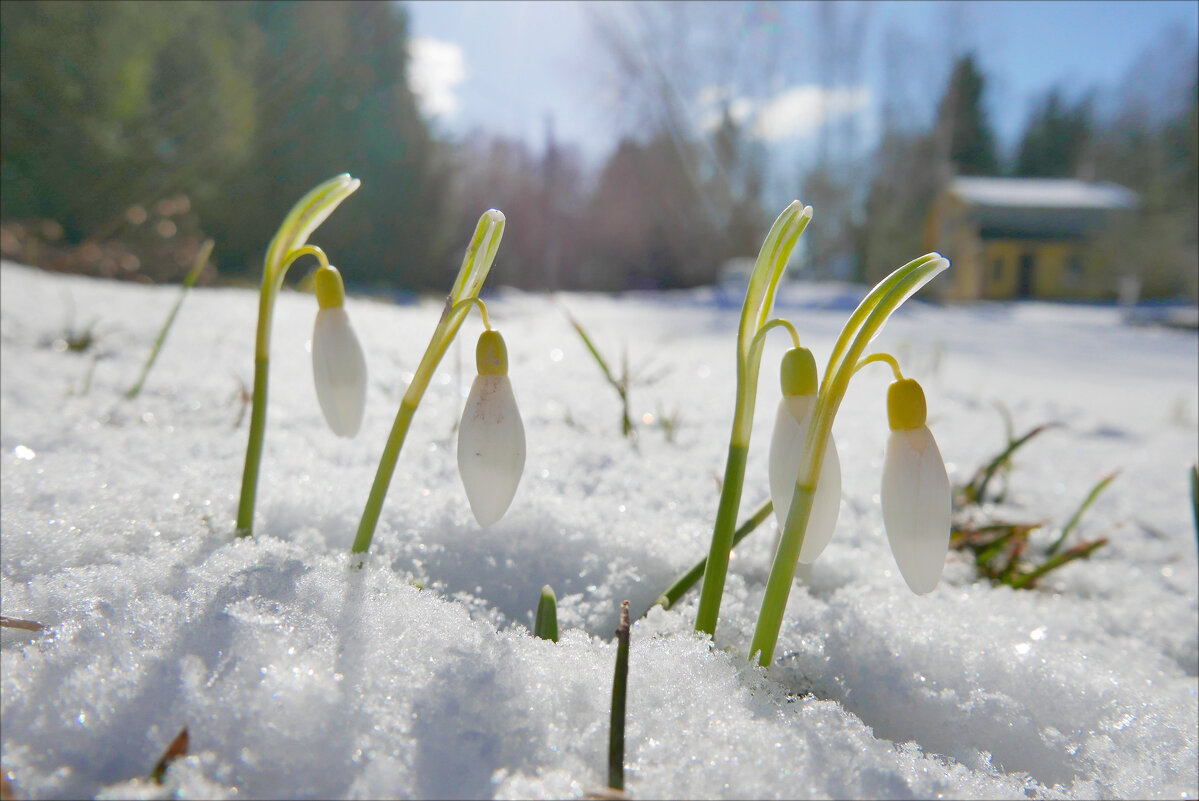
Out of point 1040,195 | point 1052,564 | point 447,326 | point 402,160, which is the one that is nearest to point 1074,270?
point 1040,195

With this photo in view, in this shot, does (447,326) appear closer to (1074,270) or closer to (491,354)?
(491,354)

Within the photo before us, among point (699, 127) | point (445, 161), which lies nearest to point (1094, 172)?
point (699, 127)

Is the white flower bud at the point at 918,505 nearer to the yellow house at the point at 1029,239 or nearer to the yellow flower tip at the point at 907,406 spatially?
the yellow flower tip at the point at 907,406

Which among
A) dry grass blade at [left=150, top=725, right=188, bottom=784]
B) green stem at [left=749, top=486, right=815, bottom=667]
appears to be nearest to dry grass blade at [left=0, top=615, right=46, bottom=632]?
dry grass blade at [left=150, top=725, right=188, bottom=784]

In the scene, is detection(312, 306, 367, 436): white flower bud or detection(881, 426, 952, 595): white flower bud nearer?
detection(881, 426, 952, 595): white flower bud

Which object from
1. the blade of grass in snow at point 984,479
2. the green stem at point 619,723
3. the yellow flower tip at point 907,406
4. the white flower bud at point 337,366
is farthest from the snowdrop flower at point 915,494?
the blade of grass in snow at point 984,479

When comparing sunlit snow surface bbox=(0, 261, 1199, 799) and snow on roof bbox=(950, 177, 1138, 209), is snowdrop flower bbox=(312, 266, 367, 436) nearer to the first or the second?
sunlit snow surface bbox=(0, 261, 1199, 799)
